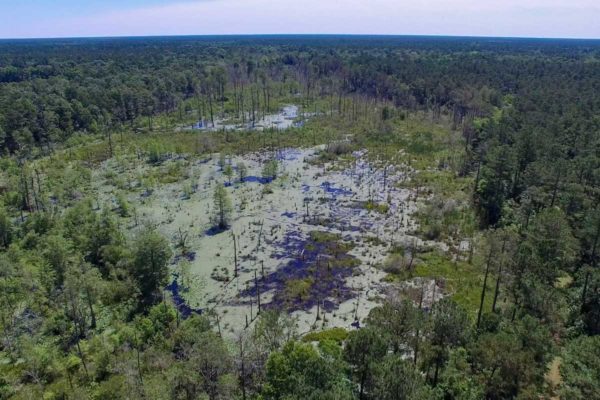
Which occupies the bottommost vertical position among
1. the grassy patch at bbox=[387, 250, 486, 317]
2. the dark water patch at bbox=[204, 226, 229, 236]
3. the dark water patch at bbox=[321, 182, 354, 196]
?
the grassy patch at bbox=[387, 250, 486, 317]

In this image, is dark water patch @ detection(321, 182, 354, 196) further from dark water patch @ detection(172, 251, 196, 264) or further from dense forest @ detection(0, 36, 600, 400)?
dark water patch @ detection(172, 251, 196, 264)

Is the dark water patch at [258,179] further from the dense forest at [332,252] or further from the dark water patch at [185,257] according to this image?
the dark water patch at [185,257]

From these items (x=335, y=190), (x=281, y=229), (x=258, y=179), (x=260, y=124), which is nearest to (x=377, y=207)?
(x=335, y=190)

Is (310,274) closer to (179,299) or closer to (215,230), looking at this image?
(179,299)

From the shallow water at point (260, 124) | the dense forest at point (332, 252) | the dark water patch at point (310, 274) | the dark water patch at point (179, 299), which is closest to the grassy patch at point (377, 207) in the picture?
the dense forest at point (332, 252)

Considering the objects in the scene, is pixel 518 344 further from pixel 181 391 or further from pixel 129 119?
pixel 129 119

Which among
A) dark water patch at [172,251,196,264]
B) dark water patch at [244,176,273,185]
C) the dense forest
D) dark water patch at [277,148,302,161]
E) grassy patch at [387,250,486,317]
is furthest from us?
dark water patch at [277,148,302,161]

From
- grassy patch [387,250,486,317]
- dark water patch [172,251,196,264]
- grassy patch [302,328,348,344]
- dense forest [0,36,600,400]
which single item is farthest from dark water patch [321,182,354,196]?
grassy patch [302,328,348,344]

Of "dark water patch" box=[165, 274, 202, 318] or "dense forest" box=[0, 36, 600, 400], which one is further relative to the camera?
"dark water patch" box=[165, 274, 202, 318]
